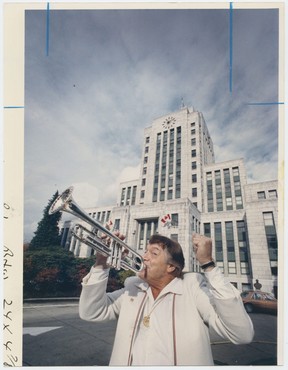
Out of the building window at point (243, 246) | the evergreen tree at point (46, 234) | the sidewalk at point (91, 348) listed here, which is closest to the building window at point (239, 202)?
the building window at point (243, 246)

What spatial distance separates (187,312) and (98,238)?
155 cm

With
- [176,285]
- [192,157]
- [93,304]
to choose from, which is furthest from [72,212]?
[192,157]

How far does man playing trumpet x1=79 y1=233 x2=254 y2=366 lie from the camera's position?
6.51 feet

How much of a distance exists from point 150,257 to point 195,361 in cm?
126

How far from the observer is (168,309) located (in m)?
2.42

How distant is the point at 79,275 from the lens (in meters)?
15.7

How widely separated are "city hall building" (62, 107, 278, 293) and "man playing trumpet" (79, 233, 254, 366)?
18460 mm

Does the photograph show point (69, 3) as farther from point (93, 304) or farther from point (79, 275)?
point (79, 275)

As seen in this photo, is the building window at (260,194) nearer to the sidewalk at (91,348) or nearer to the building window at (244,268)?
the building window at (244,268)

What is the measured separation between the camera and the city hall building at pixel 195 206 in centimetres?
2091

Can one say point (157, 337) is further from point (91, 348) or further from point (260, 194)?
point (260, 194)

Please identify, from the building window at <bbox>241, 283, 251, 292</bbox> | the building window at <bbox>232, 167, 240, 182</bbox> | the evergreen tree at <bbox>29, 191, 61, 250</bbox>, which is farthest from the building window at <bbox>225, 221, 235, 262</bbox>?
the evergreen tree at <bbox>29, 191, 61, 250</bbox>

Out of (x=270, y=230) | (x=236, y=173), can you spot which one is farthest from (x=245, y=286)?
(x=236, y=173)

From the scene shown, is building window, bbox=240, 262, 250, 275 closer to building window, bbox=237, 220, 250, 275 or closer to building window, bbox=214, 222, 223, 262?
building window, bbox=237, 220, 250, 275
